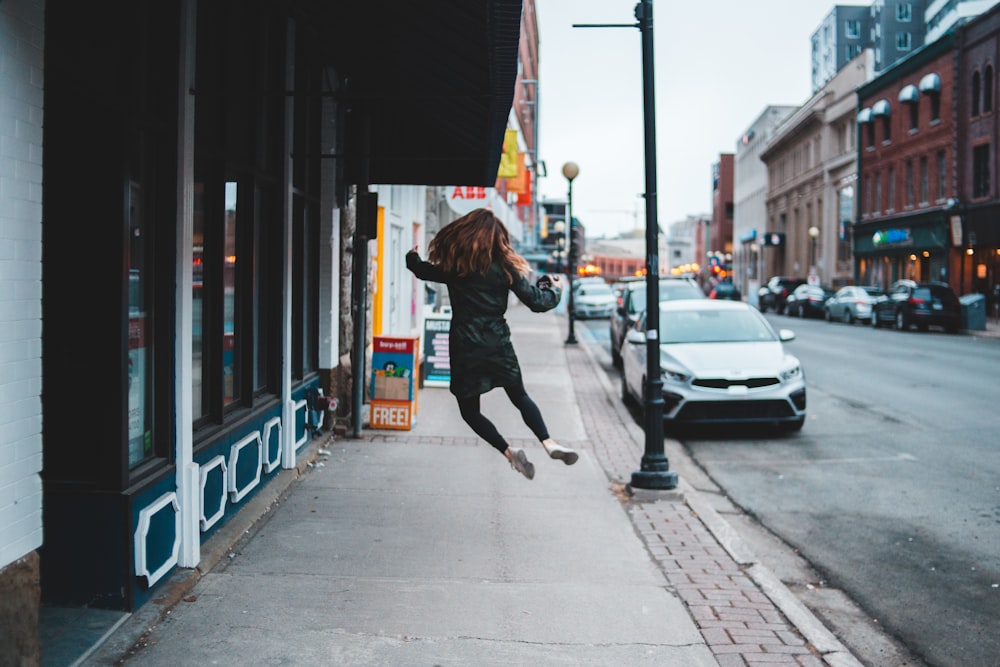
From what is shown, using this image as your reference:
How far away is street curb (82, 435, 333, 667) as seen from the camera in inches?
175

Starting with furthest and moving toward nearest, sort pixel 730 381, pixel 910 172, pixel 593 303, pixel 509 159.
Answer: pixel 910 172
pixel 593 303
pixel 509 159
pixel 730 381

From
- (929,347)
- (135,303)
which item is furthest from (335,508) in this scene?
(929,347)

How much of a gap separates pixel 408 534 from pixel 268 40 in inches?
153

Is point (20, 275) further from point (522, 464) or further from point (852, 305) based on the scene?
point (852, 305)

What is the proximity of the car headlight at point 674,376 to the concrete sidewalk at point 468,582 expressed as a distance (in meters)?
2.75

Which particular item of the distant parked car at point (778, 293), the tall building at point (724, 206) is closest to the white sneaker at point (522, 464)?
the distant parked car at point (778, 293)

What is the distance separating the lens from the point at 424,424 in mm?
11523

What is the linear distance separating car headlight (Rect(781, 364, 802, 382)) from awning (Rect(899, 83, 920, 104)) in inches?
1583

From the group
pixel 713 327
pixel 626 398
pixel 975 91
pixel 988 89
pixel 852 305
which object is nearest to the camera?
Answer: pixel 713 327

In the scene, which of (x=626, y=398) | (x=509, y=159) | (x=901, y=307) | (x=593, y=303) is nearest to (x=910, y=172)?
(x=901, y=307)

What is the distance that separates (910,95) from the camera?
156 feet

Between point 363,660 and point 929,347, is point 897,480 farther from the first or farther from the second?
point 929,347

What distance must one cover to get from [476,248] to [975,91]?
42769 mm

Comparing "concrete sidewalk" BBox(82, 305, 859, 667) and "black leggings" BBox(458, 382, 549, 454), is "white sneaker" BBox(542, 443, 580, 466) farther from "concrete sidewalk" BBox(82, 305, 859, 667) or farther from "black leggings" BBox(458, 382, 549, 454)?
"concrete sidewalk" BBox(82, 305, 859, 667)
